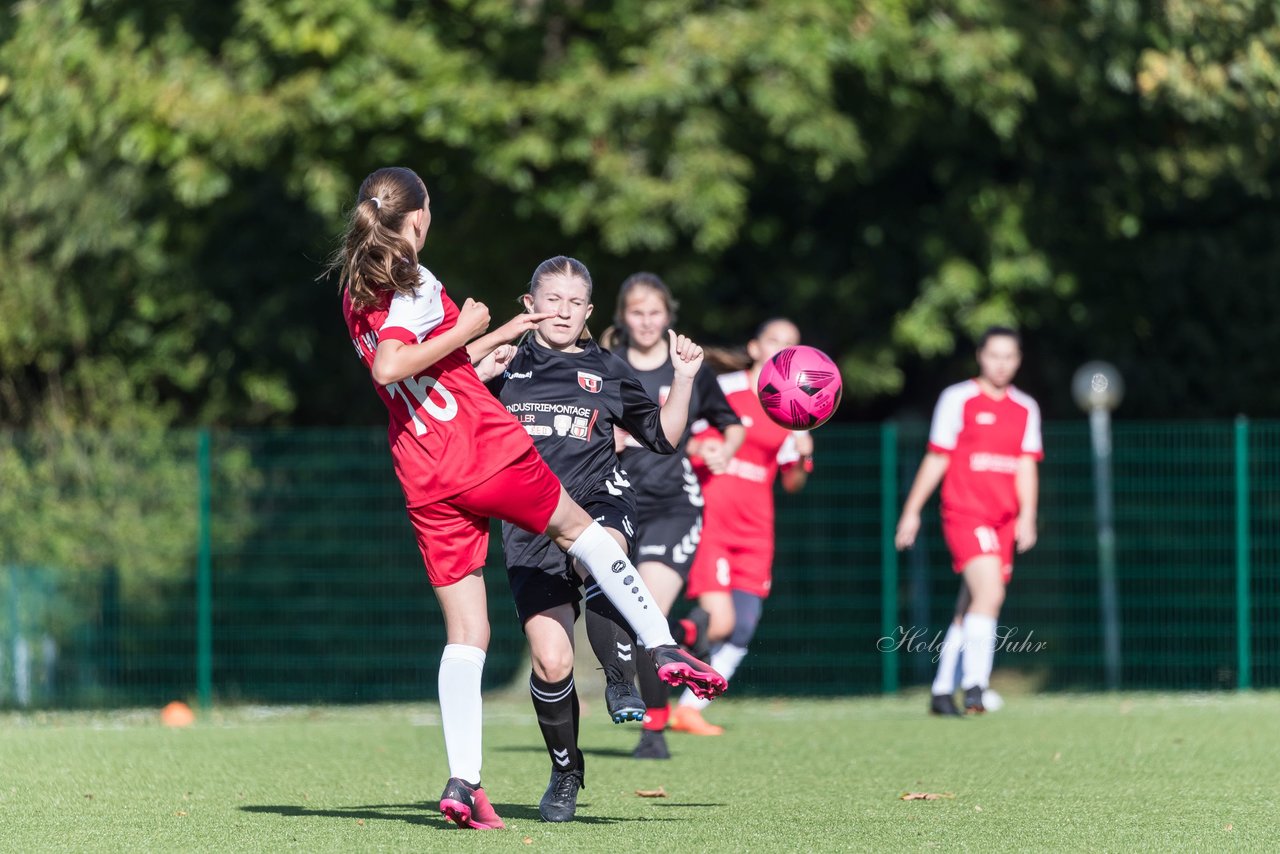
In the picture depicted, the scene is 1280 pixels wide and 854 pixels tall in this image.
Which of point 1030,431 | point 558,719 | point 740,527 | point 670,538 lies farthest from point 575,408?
point 1030,431

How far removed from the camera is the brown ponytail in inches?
224

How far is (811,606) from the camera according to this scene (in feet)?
46.3

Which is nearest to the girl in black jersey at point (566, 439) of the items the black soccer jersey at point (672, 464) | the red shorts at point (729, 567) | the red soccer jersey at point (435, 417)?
the red soccer jersey at point (435, 417)

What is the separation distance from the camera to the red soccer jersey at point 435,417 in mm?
5746

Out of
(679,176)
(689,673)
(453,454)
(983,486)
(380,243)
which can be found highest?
(679,176)

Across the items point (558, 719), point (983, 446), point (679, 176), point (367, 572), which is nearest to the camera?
point (558, 719)

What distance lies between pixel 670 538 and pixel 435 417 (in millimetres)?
2905

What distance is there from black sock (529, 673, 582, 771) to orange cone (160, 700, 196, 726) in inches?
237

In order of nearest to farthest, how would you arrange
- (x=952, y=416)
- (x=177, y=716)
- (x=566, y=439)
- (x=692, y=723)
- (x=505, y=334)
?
(x=505, y=334) < (x=566, y=439) < (x=692, y=723) < (x=952, y=416) < (x=177, y=716)

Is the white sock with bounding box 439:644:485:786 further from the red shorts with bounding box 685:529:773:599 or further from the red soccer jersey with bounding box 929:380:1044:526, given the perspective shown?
the red soccer jersey with bounding box 929:380:1044:526

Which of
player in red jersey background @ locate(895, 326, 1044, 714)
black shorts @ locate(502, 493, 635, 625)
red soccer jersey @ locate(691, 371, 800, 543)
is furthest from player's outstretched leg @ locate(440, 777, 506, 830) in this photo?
player in red jersey background @ locate(895, 326, 1044, 714)

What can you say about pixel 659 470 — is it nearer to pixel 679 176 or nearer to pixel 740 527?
pixel 740 527

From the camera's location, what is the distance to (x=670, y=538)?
8547 mm

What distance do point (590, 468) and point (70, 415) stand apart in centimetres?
1270
